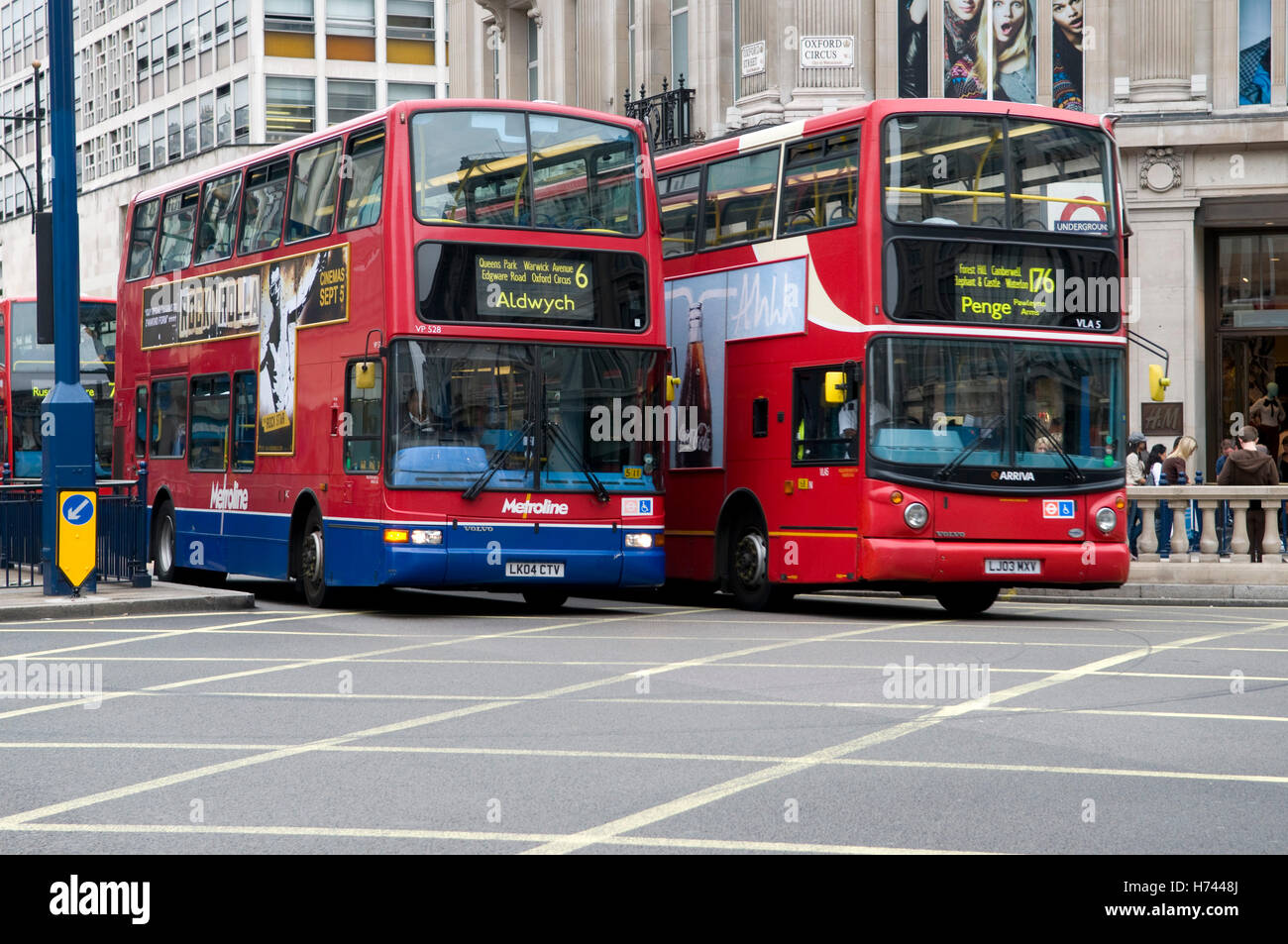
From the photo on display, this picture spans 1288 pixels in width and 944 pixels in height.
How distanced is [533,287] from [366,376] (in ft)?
5.48

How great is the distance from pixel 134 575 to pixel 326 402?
2755 millimetres

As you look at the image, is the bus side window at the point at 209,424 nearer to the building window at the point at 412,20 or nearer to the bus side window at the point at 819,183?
the bus side window at the point at 819,183

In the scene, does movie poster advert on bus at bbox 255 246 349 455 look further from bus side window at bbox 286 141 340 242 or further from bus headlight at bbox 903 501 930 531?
bus headlight at bbox 903 501 930 531

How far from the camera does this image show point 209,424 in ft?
66.7

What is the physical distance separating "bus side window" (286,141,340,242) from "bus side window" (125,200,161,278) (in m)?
4.50

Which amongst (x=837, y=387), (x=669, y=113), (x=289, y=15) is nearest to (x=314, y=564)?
(x=837, y=387)

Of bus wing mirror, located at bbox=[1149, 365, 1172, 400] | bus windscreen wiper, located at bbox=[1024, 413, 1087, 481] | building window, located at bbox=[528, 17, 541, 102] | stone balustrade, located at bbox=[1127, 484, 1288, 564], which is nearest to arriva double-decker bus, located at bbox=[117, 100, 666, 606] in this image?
bus windscreen wiper, located at bbox=[1024, 413, 1087, 481]

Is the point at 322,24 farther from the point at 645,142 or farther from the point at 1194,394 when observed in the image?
the point at 645,142

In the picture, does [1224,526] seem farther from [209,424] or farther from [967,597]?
[209,424]

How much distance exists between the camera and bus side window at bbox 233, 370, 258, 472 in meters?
19.2

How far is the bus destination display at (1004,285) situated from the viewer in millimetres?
16219

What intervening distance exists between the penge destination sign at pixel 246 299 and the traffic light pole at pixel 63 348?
209cm

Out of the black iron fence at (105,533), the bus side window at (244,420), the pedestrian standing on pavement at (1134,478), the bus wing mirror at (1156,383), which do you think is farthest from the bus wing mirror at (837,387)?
the black iron fence at (105,533)
